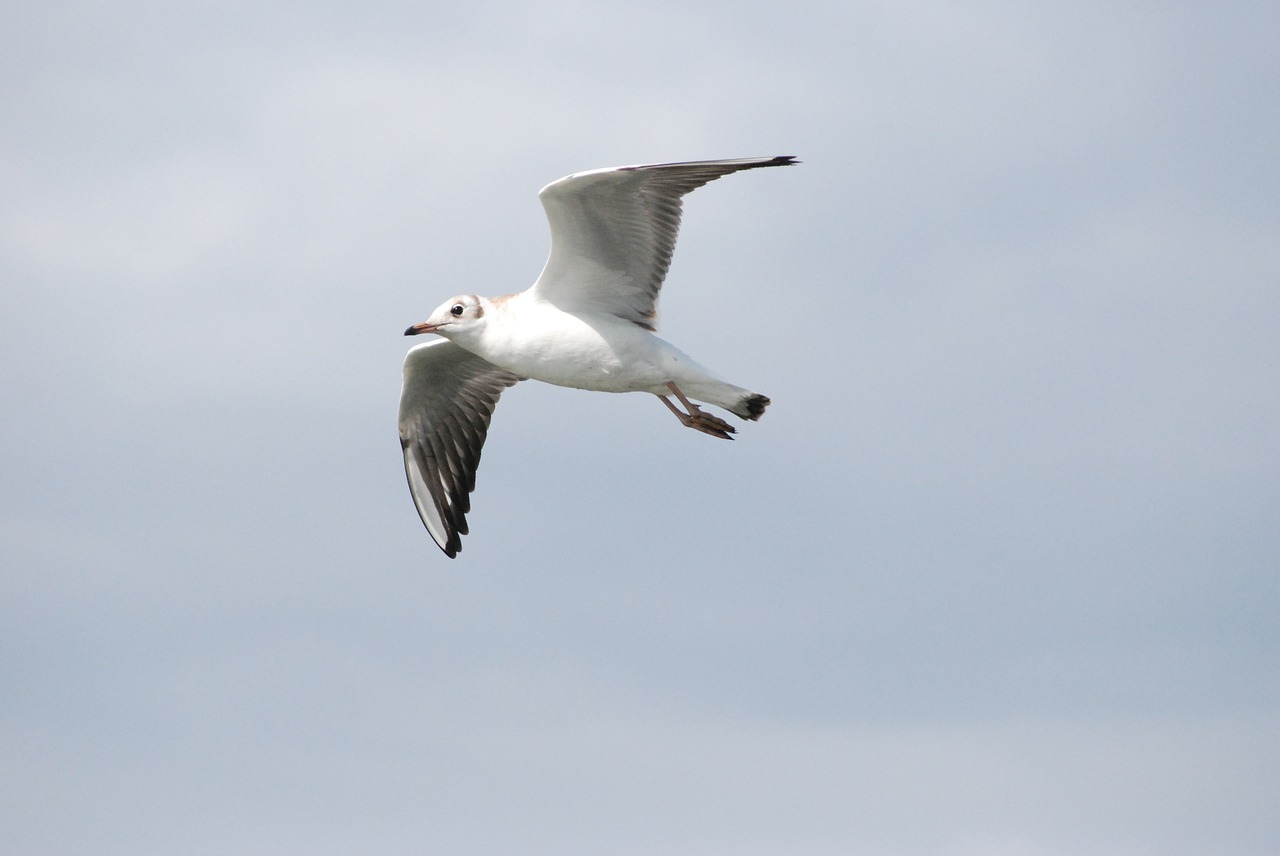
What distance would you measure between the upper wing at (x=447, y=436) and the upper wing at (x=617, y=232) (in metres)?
2.77

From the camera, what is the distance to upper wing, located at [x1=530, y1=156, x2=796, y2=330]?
12945mm

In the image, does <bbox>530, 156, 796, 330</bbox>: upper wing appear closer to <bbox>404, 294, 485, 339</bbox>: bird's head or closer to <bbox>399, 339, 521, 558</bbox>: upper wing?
<bbox>404, 294, 485, 339</bbox>: bird's head

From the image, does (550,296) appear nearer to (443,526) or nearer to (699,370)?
(699,370)

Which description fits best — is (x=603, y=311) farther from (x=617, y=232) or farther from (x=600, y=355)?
(x=617, y=232)

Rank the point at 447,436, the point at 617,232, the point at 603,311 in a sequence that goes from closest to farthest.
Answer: the point at 617,232, the point at 603,311, the point at 447,436

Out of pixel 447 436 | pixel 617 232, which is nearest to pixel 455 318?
pixel 617 232

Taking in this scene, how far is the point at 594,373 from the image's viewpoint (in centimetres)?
1397

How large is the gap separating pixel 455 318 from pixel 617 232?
1614mm

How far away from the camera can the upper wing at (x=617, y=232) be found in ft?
42.5

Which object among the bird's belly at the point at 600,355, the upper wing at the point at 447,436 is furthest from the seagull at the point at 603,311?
the upper wing at the point at 447,436

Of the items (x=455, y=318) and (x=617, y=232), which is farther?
(x=455, y=318)

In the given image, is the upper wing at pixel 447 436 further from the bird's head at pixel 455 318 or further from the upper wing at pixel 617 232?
the upper wing at pixel 617 232

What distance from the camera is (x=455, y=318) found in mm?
14320

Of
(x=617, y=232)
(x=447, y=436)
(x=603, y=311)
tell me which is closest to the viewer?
(x=617, y=232)
